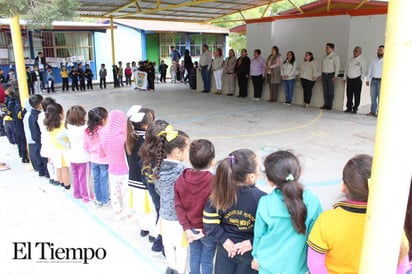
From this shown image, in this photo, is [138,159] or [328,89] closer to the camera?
[138,159]

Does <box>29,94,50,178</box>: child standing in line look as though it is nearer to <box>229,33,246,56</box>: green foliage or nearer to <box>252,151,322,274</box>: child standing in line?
<box>252,151,322,274</box>: child standing in line

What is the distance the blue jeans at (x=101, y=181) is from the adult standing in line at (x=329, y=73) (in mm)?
6705

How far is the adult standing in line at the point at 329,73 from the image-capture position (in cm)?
862

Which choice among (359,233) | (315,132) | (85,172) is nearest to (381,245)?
(359,233)

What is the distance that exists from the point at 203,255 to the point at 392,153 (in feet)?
5.02

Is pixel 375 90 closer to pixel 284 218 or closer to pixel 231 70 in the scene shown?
pixel 231 70

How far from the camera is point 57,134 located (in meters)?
4.02

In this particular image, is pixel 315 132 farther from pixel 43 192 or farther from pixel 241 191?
pixel 241 191

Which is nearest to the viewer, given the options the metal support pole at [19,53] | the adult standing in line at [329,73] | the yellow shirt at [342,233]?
the yellow shirt at [342,233]

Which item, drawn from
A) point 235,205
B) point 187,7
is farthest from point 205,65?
point 235,205

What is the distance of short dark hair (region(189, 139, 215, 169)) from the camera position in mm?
2119

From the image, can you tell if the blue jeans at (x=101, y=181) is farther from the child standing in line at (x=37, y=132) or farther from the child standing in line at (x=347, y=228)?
the child standing in line at (x=347, y=228)

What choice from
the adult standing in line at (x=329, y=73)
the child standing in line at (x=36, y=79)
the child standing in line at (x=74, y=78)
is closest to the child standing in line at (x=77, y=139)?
the adult standing in line at (x=329, y=73)

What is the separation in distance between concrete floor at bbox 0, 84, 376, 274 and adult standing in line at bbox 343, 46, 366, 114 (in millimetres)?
314
